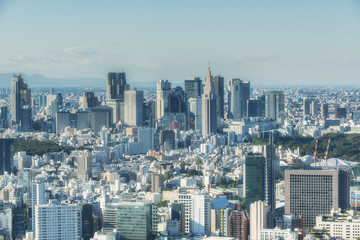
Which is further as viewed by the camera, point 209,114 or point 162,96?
point 162,96

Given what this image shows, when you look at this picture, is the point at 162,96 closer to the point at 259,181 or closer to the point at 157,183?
the point at 157,183

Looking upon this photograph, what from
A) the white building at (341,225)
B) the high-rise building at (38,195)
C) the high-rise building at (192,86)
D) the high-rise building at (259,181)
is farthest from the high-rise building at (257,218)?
the high-rise building at (192,86)

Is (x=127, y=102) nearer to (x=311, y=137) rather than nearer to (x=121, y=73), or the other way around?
(x=121, y=73)

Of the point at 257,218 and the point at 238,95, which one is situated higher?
the point at 238,95

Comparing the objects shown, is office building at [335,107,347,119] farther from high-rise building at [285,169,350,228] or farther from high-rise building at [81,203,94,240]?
high-rise building at [81,203,94,240]

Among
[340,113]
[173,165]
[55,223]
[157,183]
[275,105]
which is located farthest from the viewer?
[275,105]

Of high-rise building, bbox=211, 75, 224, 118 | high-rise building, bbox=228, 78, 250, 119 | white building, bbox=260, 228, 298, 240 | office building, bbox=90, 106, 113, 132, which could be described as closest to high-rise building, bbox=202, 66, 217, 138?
high-rise building, bbox=211, 75, 224, 118

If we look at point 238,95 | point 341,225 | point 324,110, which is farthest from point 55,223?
point 238,95
